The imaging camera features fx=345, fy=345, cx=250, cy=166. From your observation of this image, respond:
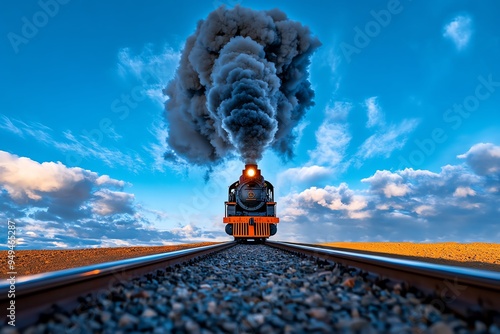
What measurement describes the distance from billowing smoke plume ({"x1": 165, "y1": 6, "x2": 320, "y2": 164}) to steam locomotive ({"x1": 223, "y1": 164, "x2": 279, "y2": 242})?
2959mm

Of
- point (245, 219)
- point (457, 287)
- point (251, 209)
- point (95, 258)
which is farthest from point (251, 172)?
point (457, 287)

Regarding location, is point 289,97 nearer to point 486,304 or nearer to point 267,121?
point 267,121

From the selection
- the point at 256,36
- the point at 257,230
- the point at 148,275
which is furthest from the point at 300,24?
the point at 148,275

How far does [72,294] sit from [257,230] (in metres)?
13.2

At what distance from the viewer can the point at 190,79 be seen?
28219 mm

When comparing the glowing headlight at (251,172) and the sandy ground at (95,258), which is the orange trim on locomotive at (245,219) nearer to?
the glowing headlight at (251,172)

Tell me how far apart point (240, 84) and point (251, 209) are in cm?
755

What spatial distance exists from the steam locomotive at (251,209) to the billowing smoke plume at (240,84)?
2.96 metres

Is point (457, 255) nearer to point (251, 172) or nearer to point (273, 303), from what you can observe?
point (251, 172)

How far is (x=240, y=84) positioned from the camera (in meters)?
19.5

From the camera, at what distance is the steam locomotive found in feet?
50.4

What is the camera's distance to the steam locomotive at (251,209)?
605 inches

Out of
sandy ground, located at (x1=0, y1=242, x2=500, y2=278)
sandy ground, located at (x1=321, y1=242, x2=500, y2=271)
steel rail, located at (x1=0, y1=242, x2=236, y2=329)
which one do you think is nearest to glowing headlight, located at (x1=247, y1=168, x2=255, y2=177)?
sandy ground, located at (x1=321, y1=242, x2=500, y2=271)

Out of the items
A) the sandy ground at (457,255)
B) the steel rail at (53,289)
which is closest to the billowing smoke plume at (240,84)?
the sandy ground at (457,255)
